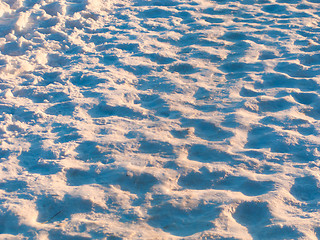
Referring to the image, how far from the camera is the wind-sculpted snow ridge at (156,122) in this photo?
7.11 feet

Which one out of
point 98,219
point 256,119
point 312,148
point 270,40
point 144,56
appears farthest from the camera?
point 270,40

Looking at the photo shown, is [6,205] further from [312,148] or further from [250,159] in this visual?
[312,148]

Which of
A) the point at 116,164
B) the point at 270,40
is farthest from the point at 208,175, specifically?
the point at 270,40

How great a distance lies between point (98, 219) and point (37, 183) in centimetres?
48

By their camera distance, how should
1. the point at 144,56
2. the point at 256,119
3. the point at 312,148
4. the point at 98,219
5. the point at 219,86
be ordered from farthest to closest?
the point at 144,56 → the point at 219,86 → the point at 256,119 → the point at 312,148 → the point at 98,219

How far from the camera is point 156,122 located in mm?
2914

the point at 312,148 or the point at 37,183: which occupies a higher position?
the point at 312,148

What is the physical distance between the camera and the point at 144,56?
3.75 metres

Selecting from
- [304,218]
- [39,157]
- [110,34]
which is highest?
[110,34]

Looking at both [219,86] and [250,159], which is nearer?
[250,159]

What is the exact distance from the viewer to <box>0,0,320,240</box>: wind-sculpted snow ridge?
7.11 feet

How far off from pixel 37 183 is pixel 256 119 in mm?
1693

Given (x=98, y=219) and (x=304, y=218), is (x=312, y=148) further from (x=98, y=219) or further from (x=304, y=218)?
(x=98, y=219)

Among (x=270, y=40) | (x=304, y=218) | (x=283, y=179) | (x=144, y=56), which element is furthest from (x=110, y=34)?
(x=304, y=218)
